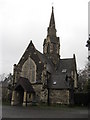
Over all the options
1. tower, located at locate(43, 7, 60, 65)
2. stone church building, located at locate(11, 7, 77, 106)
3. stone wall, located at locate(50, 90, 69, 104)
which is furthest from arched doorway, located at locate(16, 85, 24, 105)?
tower, located at locate(43, 7, 60, 65)

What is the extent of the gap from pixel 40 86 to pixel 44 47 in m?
14.9

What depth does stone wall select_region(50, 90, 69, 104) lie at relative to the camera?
130 ft

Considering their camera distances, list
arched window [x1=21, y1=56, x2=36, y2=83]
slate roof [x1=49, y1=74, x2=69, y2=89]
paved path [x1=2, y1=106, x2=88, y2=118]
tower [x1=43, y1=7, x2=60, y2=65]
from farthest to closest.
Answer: tower [x1=43, y1=7, x2=60, y2=65] → arched window [x1=21, y1=56, x2=36, y2=83] → slate roof [x1=49, y1=74, x2=69, y2=89] → paved path [x1=2, y1=106, x2=88, y2=118]

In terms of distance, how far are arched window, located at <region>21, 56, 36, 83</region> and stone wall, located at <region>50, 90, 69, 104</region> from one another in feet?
17.0

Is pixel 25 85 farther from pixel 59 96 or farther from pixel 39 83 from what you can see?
pixel 59 96

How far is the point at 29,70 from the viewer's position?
146 ft

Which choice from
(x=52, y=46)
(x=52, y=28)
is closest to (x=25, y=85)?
(x=52, y=46)

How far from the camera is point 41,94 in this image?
40562 mm

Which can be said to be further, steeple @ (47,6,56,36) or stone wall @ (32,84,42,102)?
steeple @ (47,6,56,36)

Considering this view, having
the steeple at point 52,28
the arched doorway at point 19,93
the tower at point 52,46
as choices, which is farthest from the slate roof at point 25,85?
the steeple at point 52,28

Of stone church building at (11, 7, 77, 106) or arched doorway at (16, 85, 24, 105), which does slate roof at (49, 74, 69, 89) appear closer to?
stone church building at (11, 7, 77, 106)

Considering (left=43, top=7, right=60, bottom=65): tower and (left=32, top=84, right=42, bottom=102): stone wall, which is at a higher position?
(left=43, top=7, right=60, bottom=65): tower

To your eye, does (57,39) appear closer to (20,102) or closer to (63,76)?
(63,76)

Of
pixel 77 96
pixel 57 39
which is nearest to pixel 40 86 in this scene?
pixel 77 96
